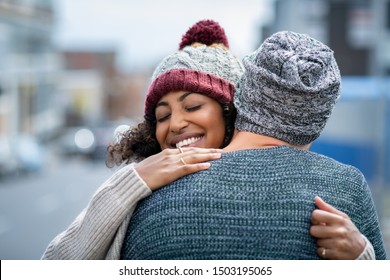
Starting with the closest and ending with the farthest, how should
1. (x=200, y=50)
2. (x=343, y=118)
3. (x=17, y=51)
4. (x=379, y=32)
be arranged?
(x=200, y=50) → (x=343, y=118) → (x=379, y=32) → (x=17, y=51)

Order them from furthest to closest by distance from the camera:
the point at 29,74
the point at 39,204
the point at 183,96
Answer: the point at 29,74 → the point at 39,204 → the point at 183,96

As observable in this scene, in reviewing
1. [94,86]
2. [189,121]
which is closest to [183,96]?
[189,121]

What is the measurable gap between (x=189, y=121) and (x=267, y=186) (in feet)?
1.12

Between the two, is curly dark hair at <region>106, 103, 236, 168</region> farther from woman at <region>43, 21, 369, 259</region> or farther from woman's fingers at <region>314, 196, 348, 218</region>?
woman's fingers at <region>314, 196, 348, 218</region>

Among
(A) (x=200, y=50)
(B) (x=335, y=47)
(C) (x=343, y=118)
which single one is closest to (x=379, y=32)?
(C) (x=343, y=118)

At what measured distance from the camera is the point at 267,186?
1668mm

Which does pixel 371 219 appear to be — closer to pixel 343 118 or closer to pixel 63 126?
pixel 343 118

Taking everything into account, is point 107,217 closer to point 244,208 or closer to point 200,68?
point 244,208

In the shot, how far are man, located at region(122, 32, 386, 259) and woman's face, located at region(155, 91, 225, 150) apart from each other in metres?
0.19

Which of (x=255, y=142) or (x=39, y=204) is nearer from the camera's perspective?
(x=255, y=142)

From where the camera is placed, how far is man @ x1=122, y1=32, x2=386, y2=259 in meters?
1.65

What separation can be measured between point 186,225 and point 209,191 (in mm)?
81

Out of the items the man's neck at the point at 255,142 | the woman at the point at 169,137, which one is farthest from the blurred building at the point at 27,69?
the man's neck at the point at 255,142
